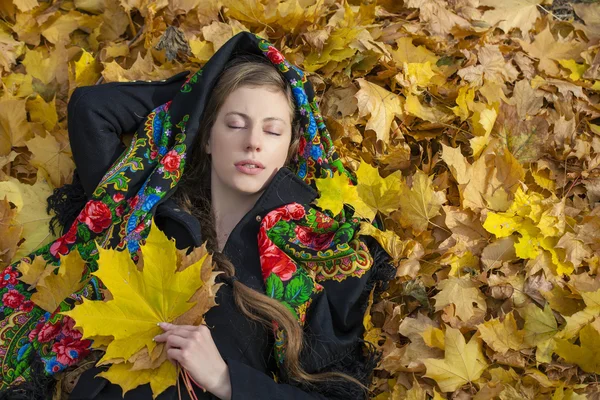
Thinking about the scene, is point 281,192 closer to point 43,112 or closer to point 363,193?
point 363,193

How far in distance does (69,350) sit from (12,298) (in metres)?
0.38

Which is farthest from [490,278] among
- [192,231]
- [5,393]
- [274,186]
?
[5,393]

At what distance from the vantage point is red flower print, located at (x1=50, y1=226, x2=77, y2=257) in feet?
8.83

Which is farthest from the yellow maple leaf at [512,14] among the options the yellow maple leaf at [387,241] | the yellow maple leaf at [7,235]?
the yellow maple leaf at [7,235]

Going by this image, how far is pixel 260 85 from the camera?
2.62 m

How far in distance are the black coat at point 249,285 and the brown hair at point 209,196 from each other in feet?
0.16

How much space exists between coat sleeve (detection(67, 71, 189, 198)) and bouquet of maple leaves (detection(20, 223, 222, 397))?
2.36 feet

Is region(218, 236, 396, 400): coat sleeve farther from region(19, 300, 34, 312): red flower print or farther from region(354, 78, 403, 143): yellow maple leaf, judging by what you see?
region(19, 300, 34, 312): red flower print

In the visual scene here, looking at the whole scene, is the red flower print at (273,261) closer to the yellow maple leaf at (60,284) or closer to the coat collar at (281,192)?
the coat collar at (281,192)

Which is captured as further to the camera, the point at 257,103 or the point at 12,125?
the point at 12,125

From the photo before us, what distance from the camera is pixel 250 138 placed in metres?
2.51

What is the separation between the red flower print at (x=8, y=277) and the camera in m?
2.62

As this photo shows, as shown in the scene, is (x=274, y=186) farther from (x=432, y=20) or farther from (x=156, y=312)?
(x=432, y=20)

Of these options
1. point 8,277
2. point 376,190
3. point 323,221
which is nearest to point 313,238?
point 323,221
